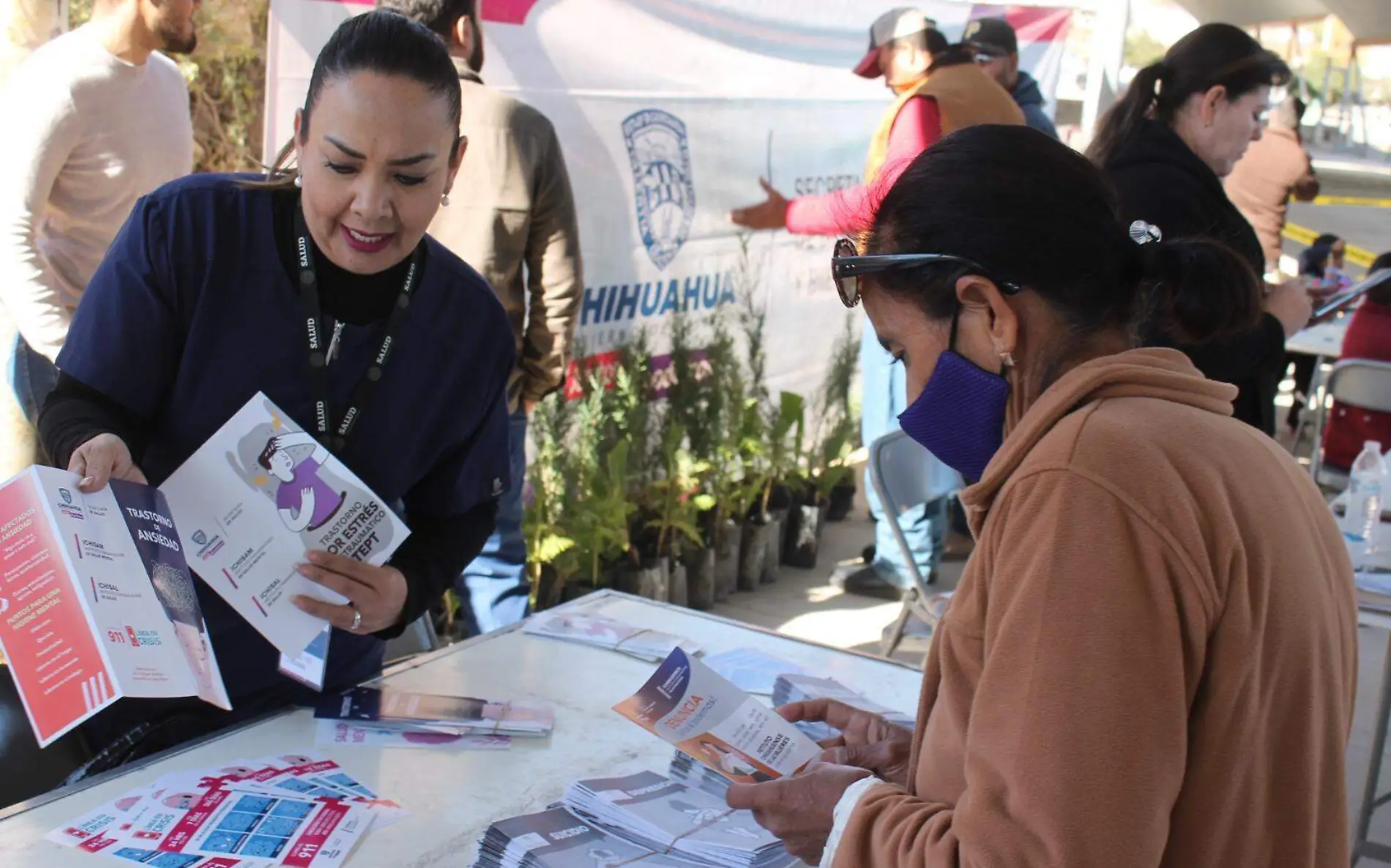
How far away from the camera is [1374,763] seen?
3.51 m

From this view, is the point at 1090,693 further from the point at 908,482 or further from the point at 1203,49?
the point at 908,482

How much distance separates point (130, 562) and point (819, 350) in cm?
507

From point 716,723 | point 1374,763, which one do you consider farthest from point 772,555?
point 716,723

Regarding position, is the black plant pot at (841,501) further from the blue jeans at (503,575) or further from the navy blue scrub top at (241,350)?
the navy blue scrub top at (241,350)

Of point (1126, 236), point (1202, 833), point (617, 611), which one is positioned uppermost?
point (1126, 236)

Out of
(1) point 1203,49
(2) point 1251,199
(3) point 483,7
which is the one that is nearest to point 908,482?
(1) point 1203,49

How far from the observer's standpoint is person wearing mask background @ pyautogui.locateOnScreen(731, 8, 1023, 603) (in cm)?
418

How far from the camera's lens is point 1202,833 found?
1167 millimetres

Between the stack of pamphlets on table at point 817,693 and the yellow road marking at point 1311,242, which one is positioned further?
the yellow road marking at point 1311,242

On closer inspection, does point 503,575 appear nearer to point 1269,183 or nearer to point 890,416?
point 890,416

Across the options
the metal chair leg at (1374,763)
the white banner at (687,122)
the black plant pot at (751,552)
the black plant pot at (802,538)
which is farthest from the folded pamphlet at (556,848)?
the black plant pot at (802,538)

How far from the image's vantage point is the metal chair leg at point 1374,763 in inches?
135

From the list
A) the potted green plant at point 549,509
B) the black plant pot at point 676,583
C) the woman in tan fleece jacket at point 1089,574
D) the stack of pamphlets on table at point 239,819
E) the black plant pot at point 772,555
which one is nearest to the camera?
the woman in tan fleece jacket at point 1089,574

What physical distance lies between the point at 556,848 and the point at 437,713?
0.44 meters
